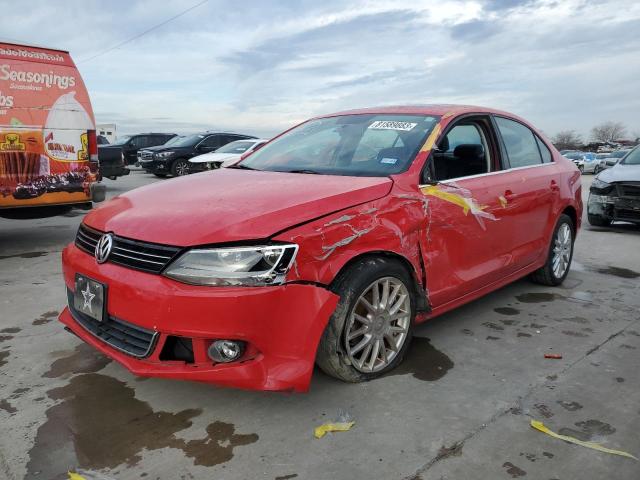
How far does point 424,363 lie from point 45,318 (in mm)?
2781

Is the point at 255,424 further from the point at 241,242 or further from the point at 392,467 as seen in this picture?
the point at 241,242

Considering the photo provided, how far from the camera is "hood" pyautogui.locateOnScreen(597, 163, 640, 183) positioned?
7847mm

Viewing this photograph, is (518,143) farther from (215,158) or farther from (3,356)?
(215,158)

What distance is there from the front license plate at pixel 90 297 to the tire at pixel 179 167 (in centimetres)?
1469

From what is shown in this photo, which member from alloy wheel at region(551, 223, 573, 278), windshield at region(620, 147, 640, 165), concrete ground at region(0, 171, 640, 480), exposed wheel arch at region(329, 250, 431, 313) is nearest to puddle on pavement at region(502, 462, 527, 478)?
concrete ground at region(0, 171, 640, 480)

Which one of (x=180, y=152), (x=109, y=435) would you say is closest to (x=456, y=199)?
(x=109, y=435)

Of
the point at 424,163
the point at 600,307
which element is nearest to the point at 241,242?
the point at 424,163

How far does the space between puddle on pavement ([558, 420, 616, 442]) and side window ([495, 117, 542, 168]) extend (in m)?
2.11

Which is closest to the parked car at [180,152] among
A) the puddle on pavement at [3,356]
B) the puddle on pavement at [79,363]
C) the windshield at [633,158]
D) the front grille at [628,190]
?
the windshield at [633,158]

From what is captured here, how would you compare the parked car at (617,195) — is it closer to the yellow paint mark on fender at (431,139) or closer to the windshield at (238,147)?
the yellow paint mark on fender at (431,139)

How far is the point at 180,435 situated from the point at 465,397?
4.76ft

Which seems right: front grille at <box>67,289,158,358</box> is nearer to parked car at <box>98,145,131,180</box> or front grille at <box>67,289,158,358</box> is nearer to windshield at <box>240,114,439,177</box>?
windshield at <box>240,114,439,177</box>

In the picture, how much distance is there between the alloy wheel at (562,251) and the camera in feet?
16.0

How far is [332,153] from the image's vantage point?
364 cm
